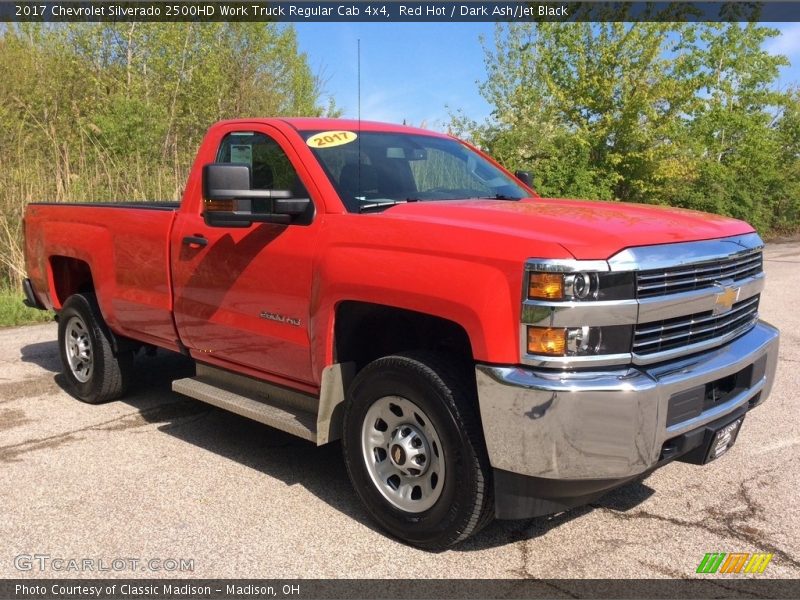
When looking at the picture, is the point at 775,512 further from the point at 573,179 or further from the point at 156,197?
the point at 573,179

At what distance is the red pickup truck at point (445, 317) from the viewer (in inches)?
116

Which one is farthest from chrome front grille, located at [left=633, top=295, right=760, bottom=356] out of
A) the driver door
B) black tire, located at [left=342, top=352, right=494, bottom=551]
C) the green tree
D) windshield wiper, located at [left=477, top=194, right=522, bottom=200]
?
the green tree

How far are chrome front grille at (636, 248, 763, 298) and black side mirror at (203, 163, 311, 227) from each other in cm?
178

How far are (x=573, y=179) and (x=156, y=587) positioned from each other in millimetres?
13740

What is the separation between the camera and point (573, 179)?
51.0 feet

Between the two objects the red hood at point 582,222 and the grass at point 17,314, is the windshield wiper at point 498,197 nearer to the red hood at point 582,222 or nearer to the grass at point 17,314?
the red hood at point 582,222

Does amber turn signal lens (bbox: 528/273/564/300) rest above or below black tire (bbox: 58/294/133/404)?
above

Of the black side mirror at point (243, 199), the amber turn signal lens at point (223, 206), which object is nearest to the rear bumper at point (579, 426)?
the black side mirror at point (243, 199)

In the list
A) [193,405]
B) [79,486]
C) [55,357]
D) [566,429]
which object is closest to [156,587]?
[79,486]

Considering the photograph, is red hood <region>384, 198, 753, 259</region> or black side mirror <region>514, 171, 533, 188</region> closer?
red hood <region>384, 198, 753, 259</region>

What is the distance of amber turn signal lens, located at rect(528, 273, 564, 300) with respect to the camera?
291 cm

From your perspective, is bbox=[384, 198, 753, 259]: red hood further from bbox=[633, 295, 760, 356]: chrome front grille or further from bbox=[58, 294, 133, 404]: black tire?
bbox=[58, 294, 133, 404]: black tire

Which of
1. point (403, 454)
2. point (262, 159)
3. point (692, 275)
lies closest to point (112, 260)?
point (262, 159)

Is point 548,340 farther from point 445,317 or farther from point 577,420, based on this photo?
point 445,317
